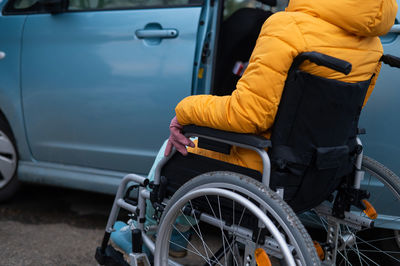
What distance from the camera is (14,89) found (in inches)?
119

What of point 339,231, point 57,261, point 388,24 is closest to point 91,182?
point 57,261

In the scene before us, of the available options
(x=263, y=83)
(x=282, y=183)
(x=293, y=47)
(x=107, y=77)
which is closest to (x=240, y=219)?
(x=282, y=183)

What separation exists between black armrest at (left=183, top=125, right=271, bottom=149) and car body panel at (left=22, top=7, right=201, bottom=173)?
966 mm

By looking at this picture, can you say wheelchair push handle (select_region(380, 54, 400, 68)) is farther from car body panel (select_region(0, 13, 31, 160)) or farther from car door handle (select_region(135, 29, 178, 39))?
car body panel (select_region(0, 13, 31, 160))

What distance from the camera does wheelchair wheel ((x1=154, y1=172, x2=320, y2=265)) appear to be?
4.42ft

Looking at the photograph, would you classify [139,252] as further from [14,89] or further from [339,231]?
[14,89]

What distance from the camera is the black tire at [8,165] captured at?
3111 mm

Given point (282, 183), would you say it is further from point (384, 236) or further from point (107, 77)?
point (107, 77)

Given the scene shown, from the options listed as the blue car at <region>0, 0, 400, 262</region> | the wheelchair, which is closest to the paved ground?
the blue car at <region>0, 0, 400, 262</region>

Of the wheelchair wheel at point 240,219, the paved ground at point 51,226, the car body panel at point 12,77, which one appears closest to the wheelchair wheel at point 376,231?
the wheelchair wheel at point 240,219

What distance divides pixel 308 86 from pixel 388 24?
0.35m

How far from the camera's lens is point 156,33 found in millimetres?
2594

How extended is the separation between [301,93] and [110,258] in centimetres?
114

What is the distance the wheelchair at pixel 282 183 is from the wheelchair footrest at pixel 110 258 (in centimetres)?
16
